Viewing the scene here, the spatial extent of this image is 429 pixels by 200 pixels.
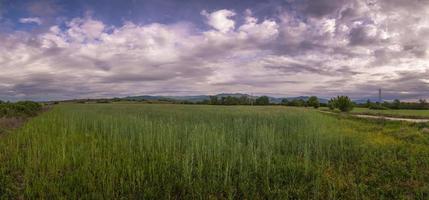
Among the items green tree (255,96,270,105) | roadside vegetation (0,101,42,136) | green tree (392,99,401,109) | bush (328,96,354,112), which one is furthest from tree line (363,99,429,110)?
roadside vegetation (0,101,42,136)

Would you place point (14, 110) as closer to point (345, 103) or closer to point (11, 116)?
point (11, 116)

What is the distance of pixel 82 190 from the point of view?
5.04 meters

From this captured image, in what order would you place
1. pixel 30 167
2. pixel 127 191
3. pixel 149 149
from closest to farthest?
pixel 127 191, pixel 30 167, pixel 149 149

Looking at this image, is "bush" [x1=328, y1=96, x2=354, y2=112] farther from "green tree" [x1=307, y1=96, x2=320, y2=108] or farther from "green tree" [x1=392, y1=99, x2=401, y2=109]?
"green tree" [x1=307, y1=96, x2=320, y2=108]

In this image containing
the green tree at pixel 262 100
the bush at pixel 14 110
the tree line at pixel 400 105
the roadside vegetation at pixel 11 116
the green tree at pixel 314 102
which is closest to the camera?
the roadside vegetation at pixel 11 116

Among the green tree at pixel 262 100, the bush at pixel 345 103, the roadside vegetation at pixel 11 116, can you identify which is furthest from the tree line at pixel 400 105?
the roadside vegetation at pixel 11 116

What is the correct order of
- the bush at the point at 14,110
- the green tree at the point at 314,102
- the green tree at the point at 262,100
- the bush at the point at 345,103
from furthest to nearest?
the green tree at the point at 262,100 → the green tree at the point at 314,102 → the bush at the point at 345,103 → the bush at the point at 14,110

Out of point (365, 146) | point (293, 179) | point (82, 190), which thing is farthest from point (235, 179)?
point (365, 146)

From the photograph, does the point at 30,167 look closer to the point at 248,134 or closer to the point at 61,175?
the point at 61,175

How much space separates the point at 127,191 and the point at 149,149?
310 centimetres

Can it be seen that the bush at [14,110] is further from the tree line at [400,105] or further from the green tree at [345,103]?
the tree line at [400,105]

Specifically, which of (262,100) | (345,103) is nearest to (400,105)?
(345,103)

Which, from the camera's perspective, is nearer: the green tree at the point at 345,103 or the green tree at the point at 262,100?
the green tree at the point at 345,103

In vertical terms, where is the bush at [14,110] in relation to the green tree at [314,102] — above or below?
below
